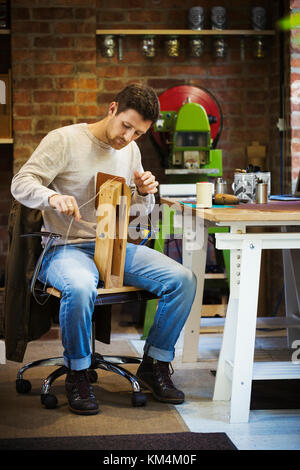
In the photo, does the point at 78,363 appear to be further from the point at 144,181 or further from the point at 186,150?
the point at 186,150

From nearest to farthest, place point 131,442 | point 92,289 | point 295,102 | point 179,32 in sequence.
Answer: point 131,442
point 92,289
point 295,102
point 179,32

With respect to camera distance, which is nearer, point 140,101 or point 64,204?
point 64,204

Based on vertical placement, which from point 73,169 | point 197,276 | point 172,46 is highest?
point 172,46

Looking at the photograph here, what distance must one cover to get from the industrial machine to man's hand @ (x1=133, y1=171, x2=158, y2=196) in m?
1.22

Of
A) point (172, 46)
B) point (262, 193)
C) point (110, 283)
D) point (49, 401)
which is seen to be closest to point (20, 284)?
point (110, 283)

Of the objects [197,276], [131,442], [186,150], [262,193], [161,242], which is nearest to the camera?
[131,442]

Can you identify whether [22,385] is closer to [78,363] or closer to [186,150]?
[78,363]

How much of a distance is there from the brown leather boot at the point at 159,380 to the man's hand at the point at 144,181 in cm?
68

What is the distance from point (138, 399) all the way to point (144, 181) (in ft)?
2.82

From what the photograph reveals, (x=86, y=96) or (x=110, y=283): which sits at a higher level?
(x=86, y=96)

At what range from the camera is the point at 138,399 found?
9.04 feet

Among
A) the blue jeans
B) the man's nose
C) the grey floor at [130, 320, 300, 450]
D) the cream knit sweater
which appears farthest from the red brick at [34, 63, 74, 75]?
the grey floor at [130, 320, 300, 450]

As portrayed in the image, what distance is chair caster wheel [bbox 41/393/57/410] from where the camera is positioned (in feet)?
8.94
